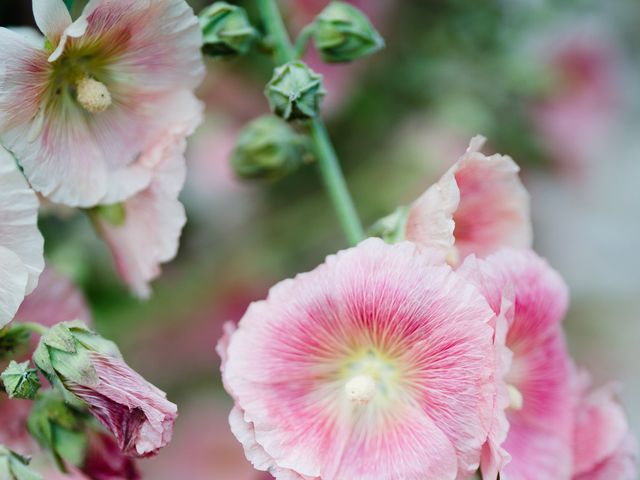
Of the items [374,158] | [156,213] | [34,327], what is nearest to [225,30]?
[156,213]

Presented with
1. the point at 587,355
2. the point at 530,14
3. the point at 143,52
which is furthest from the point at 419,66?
the point at 143,52

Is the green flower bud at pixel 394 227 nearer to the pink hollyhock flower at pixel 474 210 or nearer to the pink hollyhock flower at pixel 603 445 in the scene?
the pink hollyhock flower at pixel 474 210

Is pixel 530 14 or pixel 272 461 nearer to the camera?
pixel 272 461

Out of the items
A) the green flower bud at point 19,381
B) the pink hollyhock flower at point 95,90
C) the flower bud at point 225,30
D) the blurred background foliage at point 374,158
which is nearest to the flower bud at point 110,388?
the green flower bud at point 19,381

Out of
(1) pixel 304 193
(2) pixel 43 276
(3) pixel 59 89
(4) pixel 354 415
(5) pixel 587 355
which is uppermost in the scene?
(3) pixel 59 89

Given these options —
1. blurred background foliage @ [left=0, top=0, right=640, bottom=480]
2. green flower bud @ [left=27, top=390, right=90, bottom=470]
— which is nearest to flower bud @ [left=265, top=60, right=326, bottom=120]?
green flower bud @ [left=27, top=390, right=90, bottom=470]

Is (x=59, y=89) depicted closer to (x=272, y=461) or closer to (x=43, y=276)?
(x=43, y=276)
